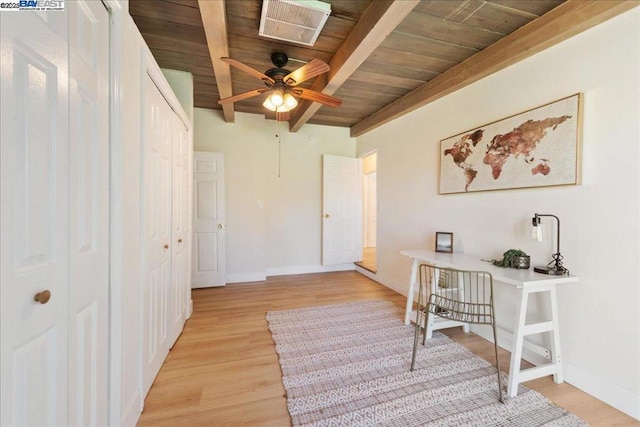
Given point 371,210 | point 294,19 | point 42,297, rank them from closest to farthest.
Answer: point 42,297 → point 294,19 → point 371,210

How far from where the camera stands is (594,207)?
1.70 meters

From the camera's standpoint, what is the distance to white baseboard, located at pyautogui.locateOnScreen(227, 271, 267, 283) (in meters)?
4.14

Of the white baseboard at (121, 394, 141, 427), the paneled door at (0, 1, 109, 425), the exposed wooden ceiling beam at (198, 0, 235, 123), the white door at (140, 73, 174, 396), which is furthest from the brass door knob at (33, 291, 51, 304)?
the exposed wooden ceiling beam at (198, 0, 235, 123)

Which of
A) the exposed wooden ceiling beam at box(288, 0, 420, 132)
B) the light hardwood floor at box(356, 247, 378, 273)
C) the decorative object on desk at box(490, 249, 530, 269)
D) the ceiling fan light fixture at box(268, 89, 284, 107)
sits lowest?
the light hardwood floor at box(356, 247, 378, 273)

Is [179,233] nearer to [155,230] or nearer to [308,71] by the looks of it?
[155,230]

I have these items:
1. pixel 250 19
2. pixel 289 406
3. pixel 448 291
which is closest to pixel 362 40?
pixel 250 19

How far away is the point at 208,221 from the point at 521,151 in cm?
381

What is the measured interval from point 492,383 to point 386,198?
2.60 metres

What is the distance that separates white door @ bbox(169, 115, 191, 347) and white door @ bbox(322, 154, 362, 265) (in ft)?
8.01

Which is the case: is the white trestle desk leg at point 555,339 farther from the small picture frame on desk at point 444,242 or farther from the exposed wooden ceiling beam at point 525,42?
the exposed wooden ceiling beam at point 525,42

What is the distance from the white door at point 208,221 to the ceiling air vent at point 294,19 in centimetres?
226

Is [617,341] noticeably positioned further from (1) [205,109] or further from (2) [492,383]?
(1) [205,109]

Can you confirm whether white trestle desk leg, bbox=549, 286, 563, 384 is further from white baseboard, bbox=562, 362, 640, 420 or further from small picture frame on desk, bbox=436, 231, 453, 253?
small picture frame on desk, bbox=436, 231, 453, 253

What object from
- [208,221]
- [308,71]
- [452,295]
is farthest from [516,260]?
[208,221]
